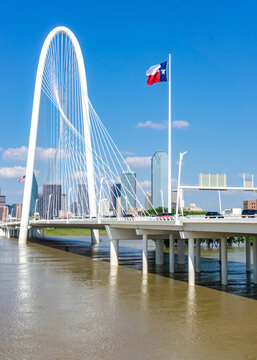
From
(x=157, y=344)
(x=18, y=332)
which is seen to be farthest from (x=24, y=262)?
(x=157, y=344)

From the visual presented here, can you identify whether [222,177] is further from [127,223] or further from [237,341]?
[237,341]

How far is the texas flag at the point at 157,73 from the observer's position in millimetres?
46250

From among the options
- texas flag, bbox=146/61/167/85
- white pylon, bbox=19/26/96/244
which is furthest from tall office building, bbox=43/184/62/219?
texas flag, bbox=146/61/167/85

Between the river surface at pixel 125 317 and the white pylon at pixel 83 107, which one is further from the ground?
the white pylon at pixel 83 107

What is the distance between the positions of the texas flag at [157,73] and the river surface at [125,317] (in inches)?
796

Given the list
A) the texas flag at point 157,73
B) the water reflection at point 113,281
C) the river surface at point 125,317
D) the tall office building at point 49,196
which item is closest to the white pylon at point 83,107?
the tall office building at point 49,196

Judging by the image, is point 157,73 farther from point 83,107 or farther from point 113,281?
point 83,107

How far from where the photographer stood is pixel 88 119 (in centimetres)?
7900

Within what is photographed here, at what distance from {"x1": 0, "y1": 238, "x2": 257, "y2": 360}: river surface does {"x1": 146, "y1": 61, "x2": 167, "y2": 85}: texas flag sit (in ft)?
66.4

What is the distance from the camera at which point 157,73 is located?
153 ft

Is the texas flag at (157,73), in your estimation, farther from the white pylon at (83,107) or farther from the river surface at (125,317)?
the white pylon at (83,107)

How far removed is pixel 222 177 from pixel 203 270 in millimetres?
11609

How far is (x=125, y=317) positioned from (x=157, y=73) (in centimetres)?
2936

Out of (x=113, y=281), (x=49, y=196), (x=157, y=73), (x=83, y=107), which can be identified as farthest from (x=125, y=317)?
(x=49, y=196)
